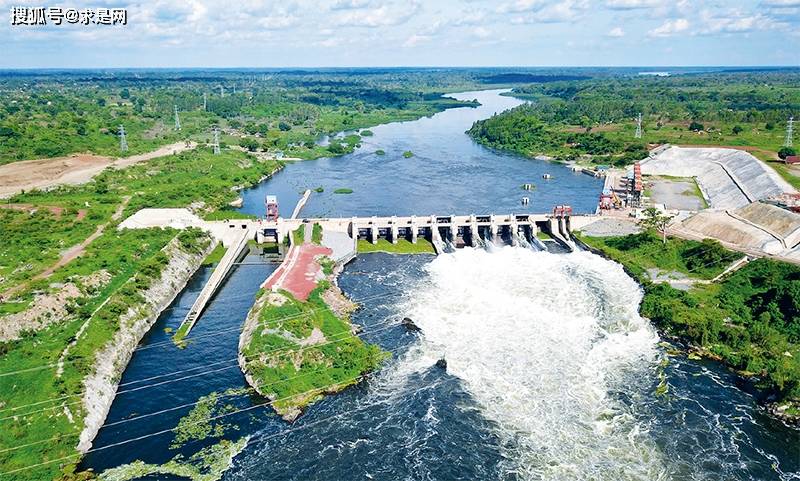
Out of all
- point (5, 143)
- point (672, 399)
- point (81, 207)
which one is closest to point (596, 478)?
point (672, 399)

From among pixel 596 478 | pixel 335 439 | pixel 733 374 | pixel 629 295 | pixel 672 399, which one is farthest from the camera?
pixel 629 295

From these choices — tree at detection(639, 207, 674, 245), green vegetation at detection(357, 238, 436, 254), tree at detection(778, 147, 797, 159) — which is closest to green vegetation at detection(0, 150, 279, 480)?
green vegetation at detection(357, 238, 436, 254)

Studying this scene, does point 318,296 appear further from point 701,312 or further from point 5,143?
point 5,143

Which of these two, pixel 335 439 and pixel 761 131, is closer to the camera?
pixel 335 439

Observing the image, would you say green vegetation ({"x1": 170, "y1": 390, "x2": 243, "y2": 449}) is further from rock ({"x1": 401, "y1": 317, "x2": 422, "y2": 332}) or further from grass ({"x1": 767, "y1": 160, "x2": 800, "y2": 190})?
grass ({"x1": 767, "y1": 160, "x2": 800, "y2": 190})

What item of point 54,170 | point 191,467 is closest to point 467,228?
point 191,467

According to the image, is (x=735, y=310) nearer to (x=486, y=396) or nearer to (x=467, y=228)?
(x=486, y=396)

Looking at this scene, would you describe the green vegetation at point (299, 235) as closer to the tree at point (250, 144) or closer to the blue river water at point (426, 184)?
the blue river water at point (426, 184)

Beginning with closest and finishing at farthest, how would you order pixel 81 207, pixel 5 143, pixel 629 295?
1. pixel 629 295
2. pixel 81 207
3. pixel 5 143
